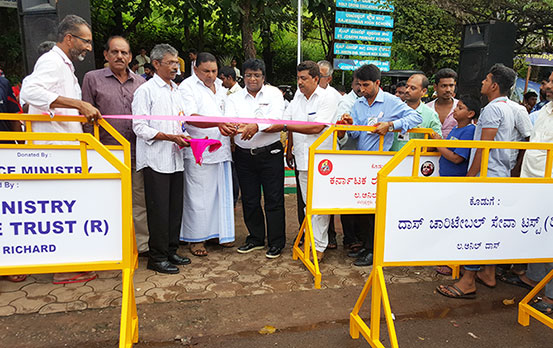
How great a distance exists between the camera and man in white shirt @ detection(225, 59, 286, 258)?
14.0 ft

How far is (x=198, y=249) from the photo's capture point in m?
4.38

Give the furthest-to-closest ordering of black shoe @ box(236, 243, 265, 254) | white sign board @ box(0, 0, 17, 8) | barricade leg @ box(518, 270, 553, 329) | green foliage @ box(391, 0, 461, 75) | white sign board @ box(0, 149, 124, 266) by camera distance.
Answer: green foliage @ box(391, 0, 461, 75), white sign board @ box(0, 0, 17, 8), black shoe @ box(236, 243, 265, 254), barricade leg @ box(518, 270, 553, 329), white sign board @ box(0, 149, 124, 266)

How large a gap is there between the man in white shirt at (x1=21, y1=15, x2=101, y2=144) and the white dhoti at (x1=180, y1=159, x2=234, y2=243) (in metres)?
1.21

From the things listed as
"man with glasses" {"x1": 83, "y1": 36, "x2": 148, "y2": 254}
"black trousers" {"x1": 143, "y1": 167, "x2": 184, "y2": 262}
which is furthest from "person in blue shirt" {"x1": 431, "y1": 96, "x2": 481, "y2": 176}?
"man with glasses" {"x1": 83, "y1": 36, "x2": 148, "y2": 254}

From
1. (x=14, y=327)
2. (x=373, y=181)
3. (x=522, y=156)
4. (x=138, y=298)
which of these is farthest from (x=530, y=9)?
(x=14, y=327)

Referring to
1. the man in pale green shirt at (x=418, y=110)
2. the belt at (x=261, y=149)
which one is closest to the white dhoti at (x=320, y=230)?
the belt at (x=261, y=149)

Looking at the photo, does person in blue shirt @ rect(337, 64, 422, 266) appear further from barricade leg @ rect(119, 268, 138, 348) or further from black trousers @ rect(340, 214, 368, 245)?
barricade leg @ rect(119, 268, 138, 348)

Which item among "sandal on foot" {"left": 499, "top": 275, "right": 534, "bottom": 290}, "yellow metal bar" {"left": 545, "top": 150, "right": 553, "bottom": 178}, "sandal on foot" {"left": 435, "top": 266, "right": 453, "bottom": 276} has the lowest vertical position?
"sandal on foot" {"left": 499, "top": 275, "right": 534, "bottom": 290}

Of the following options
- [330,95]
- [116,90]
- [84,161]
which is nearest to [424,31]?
[330,95]

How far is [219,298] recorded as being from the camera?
3.43m

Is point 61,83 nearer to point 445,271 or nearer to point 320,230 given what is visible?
point 320,230

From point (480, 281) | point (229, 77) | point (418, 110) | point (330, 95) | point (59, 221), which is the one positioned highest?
point (229, 77)

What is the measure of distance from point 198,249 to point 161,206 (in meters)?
0.76

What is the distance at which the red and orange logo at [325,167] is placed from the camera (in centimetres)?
390
